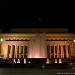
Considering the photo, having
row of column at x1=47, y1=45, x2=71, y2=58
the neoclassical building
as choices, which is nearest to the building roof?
the neoclassical building

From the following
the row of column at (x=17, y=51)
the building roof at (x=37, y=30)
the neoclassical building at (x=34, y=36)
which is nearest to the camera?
the building roof at (x=37, y=30)

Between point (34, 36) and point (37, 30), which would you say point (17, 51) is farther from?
point (37, 30)

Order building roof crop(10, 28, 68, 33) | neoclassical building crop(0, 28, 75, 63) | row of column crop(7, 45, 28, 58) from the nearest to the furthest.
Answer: building roof crop(10, 28, 68, 33) → neoclassical building crop(0, 28, 75, 63) → row of column crop(7, 45, 28, 58)

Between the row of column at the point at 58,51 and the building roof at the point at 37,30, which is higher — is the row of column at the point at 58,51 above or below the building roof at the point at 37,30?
below

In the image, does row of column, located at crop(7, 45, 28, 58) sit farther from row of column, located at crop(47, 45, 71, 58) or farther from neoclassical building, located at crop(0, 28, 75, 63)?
row of column, located at crop(47, 45, 71, 58)

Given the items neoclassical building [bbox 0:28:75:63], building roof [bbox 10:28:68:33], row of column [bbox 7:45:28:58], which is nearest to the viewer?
building roof [bbox 10:28:68:33]

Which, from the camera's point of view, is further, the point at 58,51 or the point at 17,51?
the point at 17,51

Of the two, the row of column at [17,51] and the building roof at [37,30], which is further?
the row of column at [17,51]

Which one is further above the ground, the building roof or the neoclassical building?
the building roof

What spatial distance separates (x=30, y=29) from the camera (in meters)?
64.9

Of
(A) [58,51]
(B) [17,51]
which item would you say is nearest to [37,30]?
(B) [17,51]

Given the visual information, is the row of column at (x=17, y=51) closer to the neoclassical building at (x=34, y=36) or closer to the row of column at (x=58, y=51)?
the neoclassical building at (x=34, y=36)

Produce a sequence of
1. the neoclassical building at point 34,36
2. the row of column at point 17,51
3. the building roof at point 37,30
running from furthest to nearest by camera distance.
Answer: the row of column at point 17,51
the neoclassical building at point 34,36
the building roof at point 37,30

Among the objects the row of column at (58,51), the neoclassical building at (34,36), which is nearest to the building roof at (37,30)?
the neoclassical building at (34,36)
